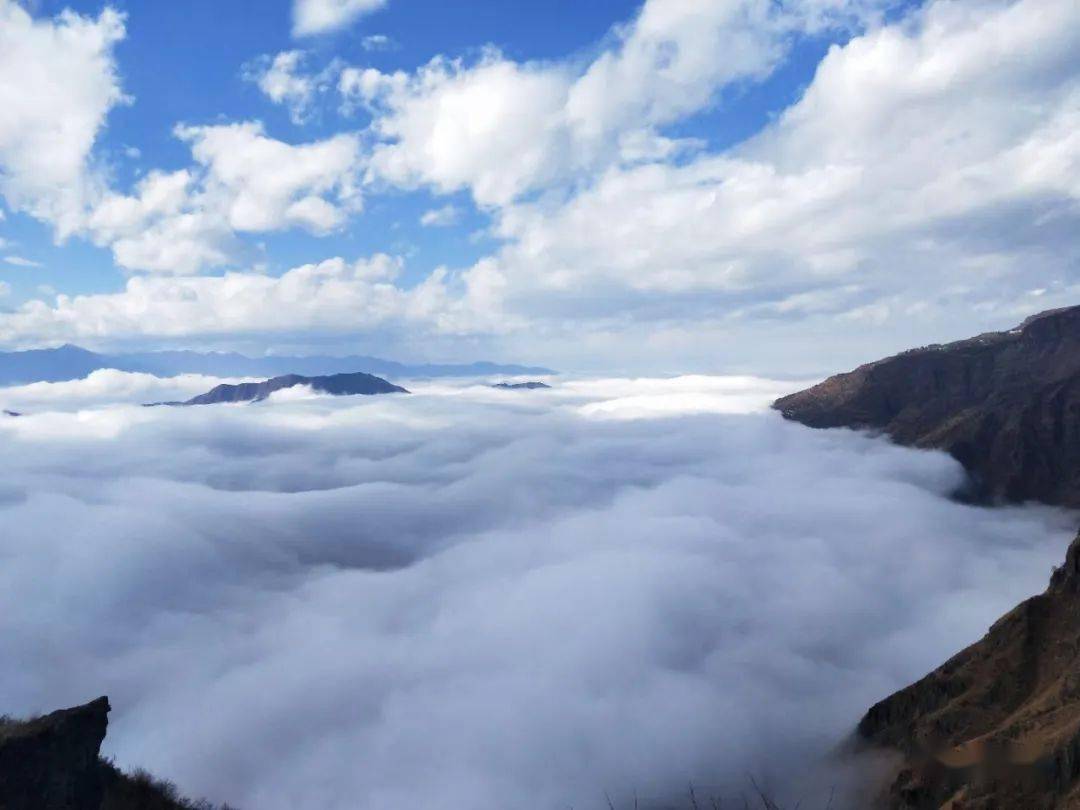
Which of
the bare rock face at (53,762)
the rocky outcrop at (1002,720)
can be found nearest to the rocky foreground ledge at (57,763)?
the bare rock face at (53,762)

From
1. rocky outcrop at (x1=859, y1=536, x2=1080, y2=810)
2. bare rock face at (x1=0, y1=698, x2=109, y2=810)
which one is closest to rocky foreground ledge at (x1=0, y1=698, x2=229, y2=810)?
bare rock face at (x1=0, y1=698, x2=109, y2=810)

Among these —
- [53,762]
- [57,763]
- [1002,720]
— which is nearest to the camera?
[53,762]

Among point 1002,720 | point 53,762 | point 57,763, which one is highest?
point 53,762

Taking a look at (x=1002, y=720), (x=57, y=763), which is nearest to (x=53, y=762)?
(x=57, y=763)

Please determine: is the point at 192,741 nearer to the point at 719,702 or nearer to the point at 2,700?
the point at 2,700

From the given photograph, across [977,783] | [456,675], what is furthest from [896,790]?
[456,675]

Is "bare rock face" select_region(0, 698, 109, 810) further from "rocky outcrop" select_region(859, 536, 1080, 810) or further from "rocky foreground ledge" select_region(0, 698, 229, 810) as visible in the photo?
"rocky outcrop" select_region(859, 536, 1080, 810)

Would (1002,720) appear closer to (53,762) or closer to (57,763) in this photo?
(57,763)
